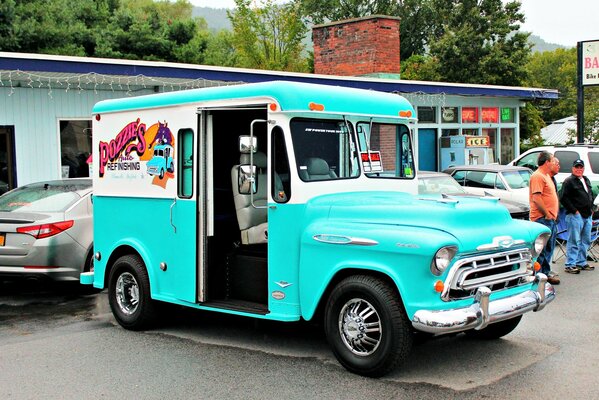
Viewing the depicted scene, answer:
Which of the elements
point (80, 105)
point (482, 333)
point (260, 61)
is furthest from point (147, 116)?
point (260, 61)

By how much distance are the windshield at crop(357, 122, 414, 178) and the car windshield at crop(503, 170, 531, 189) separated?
762 cm

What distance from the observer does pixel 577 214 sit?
1111 centimetres

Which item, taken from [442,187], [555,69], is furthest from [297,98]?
[555,69]

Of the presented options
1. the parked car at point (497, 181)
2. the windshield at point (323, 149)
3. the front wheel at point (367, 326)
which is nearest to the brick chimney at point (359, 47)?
the parked car at point (497, 181)

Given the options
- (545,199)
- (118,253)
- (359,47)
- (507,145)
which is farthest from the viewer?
(507,145)

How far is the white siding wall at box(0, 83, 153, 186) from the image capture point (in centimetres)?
1360

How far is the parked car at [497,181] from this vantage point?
14578 mm

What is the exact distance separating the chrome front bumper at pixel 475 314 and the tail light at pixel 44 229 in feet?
18.1

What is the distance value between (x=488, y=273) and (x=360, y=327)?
3.92 ft

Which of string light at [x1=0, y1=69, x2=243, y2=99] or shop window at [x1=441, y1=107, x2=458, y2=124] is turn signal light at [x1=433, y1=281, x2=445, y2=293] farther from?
shop window at [x1=441, y1=107, x2=458, y2=124]

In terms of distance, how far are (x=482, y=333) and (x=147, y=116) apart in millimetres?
4224

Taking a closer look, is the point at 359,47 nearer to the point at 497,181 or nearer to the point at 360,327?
the point at 497,181

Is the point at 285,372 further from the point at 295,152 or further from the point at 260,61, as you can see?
the point at 260,61

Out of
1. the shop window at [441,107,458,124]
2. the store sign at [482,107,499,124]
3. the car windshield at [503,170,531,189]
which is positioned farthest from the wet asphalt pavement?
the store sign at [482,107,499,124]
